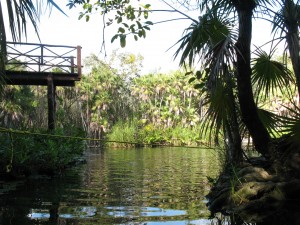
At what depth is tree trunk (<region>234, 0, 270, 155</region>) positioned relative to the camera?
6101 millimetres

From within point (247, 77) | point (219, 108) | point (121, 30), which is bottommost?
point (219, 108)

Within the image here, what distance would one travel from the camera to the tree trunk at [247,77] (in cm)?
610

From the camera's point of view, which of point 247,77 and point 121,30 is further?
point 247,77

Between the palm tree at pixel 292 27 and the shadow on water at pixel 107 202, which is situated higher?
the palm tree at pixel 292 27

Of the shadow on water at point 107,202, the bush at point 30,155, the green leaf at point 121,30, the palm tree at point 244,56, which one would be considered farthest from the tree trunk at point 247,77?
the bush at point 30,155

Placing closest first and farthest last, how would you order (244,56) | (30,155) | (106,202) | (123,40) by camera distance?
(123,40)
(244,56)
(106,202)
(30,155)

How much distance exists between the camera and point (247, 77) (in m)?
6.21

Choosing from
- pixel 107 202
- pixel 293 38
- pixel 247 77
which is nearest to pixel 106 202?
pixel 107 202

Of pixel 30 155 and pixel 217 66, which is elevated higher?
pixel 217 66

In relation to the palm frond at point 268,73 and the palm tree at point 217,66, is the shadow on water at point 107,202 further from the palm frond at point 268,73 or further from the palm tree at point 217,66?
the palm frond at point 268,73

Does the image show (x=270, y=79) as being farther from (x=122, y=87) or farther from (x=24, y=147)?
(x=122, y=87)

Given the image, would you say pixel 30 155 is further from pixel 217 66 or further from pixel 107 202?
pixel 217 66

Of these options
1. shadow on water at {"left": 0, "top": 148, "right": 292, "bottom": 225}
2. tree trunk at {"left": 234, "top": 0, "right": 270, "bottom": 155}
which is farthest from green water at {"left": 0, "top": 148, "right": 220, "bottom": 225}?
tree trunk at {"left": 234, "top": 0, "right": 270, "bottom": 155}

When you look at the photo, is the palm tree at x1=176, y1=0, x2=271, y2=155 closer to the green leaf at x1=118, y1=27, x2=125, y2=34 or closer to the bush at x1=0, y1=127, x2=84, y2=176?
the green leaf at x1=118, y1=27, x2=125, y2=34
